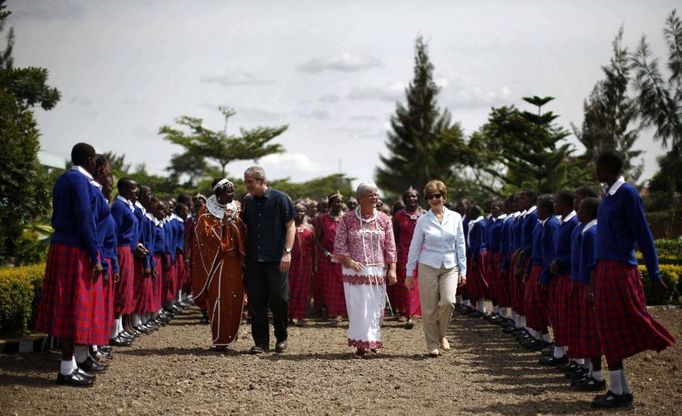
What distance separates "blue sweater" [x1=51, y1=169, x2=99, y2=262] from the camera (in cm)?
681

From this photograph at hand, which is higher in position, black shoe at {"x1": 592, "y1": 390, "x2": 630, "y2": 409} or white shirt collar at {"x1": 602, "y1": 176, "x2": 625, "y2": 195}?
white shirt collar at {"x1": 602, "y1": 176, "x2": 625, "y2": 195}

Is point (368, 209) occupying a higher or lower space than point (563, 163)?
lower

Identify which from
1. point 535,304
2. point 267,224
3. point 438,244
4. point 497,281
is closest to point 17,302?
point 267,224

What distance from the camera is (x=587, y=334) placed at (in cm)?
715

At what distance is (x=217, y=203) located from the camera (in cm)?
956

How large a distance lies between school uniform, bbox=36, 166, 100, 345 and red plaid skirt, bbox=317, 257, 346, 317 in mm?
6547

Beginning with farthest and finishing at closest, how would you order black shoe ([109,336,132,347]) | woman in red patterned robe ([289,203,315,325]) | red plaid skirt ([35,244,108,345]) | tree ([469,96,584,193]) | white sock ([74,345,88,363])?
1. tree ([469,96,584,193])
2. woman in red patterned robe ([289,203,315,325])
3. black shoe ([109,336,132,347])
4. white sock ([74,345,88,363])
5. red plaid skirt ([35,244,108,345])

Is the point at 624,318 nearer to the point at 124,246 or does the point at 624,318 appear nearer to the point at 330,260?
the point at 124,246

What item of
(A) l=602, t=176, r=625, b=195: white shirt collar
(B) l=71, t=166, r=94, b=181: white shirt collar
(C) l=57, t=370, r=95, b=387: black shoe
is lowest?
(C) l=57, t=370, r=95, b=387: black shoe

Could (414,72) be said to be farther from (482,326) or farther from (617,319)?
(617,319)

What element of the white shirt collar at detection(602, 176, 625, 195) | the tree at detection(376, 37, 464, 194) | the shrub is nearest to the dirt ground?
the white shirt collar at detection(602, 176, 625, 195)

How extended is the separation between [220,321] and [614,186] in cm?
507

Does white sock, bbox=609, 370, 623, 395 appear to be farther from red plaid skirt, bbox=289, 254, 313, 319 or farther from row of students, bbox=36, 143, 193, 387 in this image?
red plaid skirt, bbox=289, 254, 313, 319

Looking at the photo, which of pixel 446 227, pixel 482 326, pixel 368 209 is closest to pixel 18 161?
pixel 368 209
